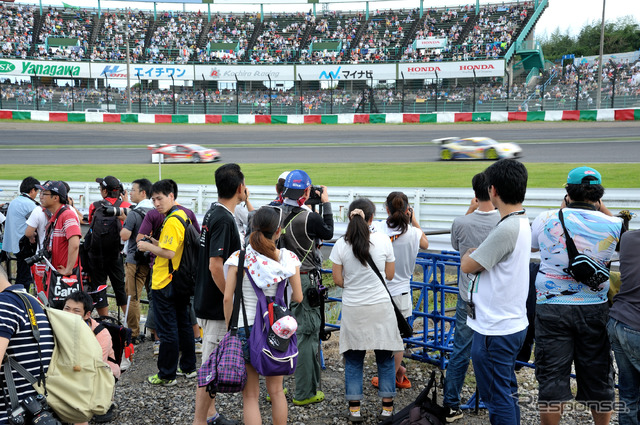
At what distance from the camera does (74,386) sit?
2.91 meters

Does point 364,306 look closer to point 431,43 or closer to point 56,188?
point 56,188

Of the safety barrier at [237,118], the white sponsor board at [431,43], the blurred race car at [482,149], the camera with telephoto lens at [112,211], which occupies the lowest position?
the camera with telephoto lens at [112,211]

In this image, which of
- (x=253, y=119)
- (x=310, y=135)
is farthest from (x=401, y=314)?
(x=253, y=119)

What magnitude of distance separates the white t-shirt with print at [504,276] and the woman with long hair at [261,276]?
3.83 ft

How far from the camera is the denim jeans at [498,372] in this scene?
3.27m

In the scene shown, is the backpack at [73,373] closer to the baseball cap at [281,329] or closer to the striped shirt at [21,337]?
the striped shirt at [21,337]

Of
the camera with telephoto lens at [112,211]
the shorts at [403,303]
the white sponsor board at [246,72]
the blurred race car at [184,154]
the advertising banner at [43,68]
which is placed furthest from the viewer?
the white sponsor board at [246,72]

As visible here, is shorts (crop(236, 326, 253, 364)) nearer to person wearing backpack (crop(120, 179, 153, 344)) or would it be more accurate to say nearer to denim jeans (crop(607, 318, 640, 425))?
denim jeans (crop(607, 318, 640, 425))

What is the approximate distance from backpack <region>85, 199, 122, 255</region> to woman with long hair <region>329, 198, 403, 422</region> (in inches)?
125

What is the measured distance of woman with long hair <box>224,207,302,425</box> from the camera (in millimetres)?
3500

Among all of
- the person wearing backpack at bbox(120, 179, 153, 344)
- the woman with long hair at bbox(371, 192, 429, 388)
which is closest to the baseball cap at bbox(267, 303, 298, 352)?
the woman with long hair at bbox(371, 192, 429, 388)

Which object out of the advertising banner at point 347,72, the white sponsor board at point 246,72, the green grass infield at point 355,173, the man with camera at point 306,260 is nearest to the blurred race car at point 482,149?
the green grass infield at point 355,173

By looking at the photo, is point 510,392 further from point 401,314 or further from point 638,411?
point 401,314

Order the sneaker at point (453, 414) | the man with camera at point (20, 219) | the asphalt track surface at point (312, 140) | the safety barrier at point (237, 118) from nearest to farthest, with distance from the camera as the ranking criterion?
the sneaker at point (453, 414)
the man with camera at point (20, 219)
the asphalt track surface at point (312, 140)
the safety barrier at point (237, 118)
